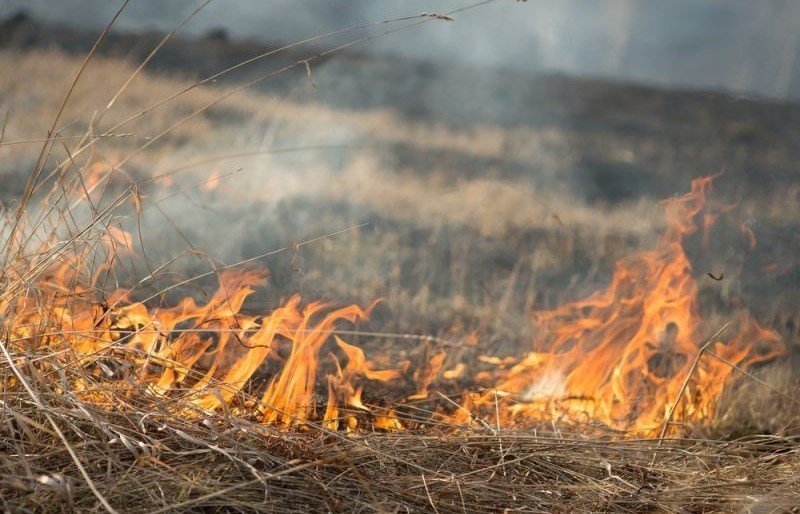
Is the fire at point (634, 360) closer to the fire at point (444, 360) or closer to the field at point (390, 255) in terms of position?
the fire at point (444, 360)

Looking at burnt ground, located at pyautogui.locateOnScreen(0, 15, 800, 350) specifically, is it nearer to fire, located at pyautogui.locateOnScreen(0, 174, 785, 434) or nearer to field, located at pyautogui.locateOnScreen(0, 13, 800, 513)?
field, located at pyautogui.locateOnScreen(0, 13, 800, 513)

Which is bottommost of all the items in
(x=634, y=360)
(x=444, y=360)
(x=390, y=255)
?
(x=390, y=255)

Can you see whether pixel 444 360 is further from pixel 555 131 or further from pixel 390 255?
pixel 555 131

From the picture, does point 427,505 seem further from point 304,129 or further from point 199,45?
point 199,45

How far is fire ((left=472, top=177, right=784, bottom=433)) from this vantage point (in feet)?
11.5

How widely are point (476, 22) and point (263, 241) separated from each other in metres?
3.41

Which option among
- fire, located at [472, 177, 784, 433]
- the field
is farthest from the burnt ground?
fire, located at [472, 177, 784, 433]

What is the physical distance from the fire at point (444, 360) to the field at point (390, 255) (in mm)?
72

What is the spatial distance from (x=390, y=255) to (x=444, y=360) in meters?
2.46

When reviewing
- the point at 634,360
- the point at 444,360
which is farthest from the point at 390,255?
the point at 634,360

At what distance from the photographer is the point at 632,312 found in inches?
162

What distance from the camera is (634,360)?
378cm

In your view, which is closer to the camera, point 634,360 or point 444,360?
point 634,360

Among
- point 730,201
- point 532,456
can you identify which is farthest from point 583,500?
point 730,201
